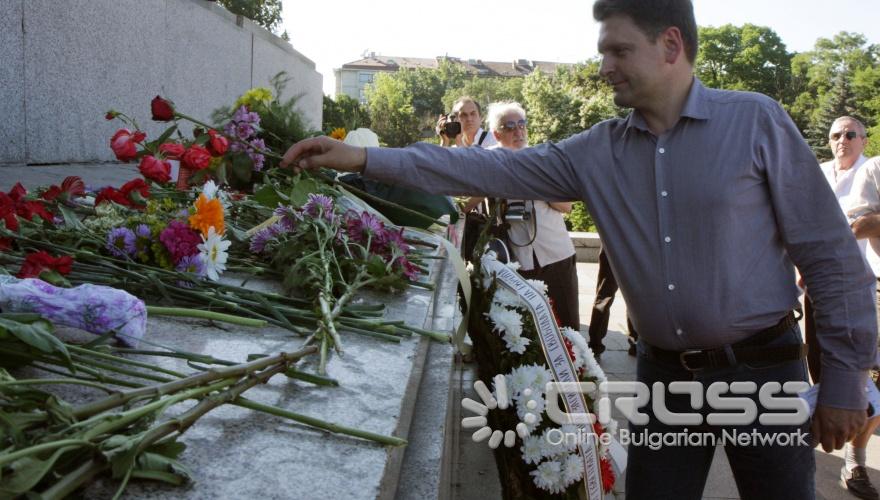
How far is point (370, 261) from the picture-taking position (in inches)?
94.5

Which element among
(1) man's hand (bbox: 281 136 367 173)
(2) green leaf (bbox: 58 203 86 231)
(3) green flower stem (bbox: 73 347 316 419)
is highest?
(1) man's hand (bbox: 281 136 367 173)

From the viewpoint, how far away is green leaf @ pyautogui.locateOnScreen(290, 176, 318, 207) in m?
2.62

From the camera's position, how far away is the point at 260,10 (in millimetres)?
32062

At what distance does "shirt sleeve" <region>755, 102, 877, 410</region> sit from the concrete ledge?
8.98m

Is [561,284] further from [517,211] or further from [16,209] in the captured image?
[16,209]

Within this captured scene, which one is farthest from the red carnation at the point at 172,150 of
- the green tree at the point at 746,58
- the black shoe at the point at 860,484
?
the green tree at the point at 746,58

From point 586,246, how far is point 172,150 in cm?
874

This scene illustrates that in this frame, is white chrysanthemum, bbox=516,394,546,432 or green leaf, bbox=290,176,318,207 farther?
green leaf, bbox=290,176,318,207

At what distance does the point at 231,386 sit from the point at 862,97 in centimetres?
6991

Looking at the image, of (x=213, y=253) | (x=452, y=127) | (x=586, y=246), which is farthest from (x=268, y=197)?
(x=586, y=246)

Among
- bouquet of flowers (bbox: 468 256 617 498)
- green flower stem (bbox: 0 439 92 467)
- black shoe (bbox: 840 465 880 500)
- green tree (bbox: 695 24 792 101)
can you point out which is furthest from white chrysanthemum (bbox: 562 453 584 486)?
green tree (bbox: 695 24 792 101)

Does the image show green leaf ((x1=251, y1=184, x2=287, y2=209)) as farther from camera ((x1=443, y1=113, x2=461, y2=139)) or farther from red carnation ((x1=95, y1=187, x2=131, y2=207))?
camera ((x1=443, y1=113, x2=461, y2=139))

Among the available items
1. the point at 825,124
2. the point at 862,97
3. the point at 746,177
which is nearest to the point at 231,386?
the point at 746,177

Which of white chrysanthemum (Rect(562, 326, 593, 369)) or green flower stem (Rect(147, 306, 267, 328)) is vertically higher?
green flower stem (Rect(147, 306, 267, 328))
